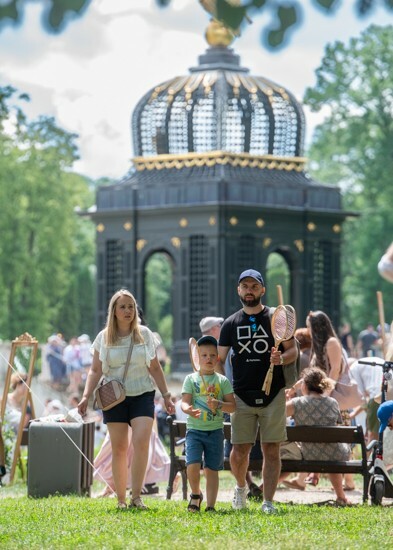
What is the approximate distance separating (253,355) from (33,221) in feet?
154

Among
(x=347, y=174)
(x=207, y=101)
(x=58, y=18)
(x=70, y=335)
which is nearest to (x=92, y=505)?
(x=58, y=18)

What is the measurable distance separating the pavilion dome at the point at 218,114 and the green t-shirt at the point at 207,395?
24768 millimetres

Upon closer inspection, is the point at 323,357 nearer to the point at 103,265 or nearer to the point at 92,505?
the point at 92,505

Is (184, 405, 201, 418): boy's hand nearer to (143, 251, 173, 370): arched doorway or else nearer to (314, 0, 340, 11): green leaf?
(314, 0, 340, 11): green leaf

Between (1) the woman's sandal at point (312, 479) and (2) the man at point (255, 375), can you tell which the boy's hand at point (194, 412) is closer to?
(2) the man at point (255, 375)

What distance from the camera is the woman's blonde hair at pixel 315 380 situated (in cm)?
1563

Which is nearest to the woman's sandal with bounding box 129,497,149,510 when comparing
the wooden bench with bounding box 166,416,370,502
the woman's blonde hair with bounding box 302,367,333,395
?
the wooden bench with bounding box 166,416,370,502

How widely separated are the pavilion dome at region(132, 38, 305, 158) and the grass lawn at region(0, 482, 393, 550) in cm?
2428

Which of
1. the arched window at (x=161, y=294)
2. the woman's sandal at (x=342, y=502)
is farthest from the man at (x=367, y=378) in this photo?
the arched window at (x=161, y=294)

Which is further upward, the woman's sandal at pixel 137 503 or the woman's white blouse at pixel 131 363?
the woman's white blouse at pixel 131 363

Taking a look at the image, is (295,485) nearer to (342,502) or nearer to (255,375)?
(342,502)

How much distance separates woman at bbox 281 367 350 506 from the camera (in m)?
15.5

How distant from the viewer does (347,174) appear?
192ft

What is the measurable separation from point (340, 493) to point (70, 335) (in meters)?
52.7
